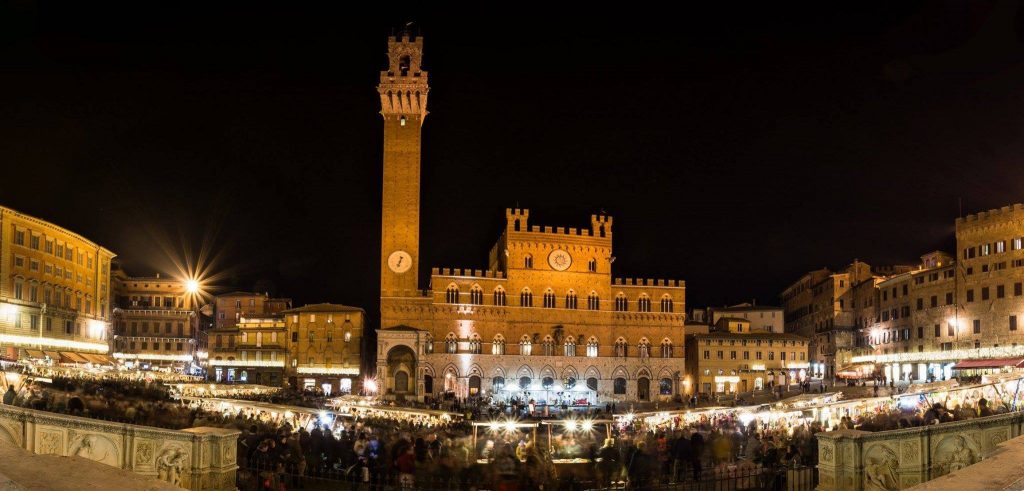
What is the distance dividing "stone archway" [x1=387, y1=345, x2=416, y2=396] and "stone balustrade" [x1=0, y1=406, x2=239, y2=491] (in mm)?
47411

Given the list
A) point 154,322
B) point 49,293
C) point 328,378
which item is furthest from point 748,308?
point 49,293

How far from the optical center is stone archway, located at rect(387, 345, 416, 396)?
59.3 metres

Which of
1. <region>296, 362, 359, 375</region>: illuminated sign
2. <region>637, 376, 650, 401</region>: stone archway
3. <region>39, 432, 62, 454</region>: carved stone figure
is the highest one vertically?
<region>39, 432, 62, 454</region>: carved stone figure

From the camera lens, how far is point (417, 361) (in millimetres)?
58312

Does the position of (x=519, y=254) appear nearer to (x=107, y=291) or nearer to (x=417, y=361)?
(x=417, y=361)

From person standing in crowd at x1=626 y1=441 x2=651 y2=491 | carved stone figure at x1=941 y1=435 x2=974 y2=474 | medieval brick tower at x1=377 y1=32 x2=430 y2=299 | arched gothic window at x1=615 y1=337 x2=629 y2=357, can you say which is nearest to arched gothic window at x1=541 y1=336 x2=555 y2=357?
arched gothic window at x1=615 y1=337 x2=629 y2=357

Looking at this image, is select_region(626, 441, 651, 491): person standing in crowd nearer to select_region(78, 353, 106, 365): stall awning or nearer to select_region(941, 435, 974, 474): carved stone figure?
select_region(941, 435, 974, 474): carved stone figure

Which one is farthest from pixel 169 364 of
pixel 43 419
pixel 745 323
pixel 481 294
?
pixel 43 419

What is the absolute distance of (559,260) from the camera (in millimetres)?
62812

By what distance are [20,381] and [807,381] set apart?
4602 cm

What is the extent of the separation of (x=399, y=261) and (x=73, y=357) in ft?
70.5

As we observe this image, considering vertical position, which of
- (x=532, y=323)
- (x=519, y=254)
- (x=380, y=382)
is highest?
(x=519, y=254)

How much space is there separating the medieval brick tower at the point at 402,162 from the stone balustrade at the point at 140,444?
160 feet

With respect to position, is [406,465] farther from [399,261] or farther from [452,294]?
[399,261]
